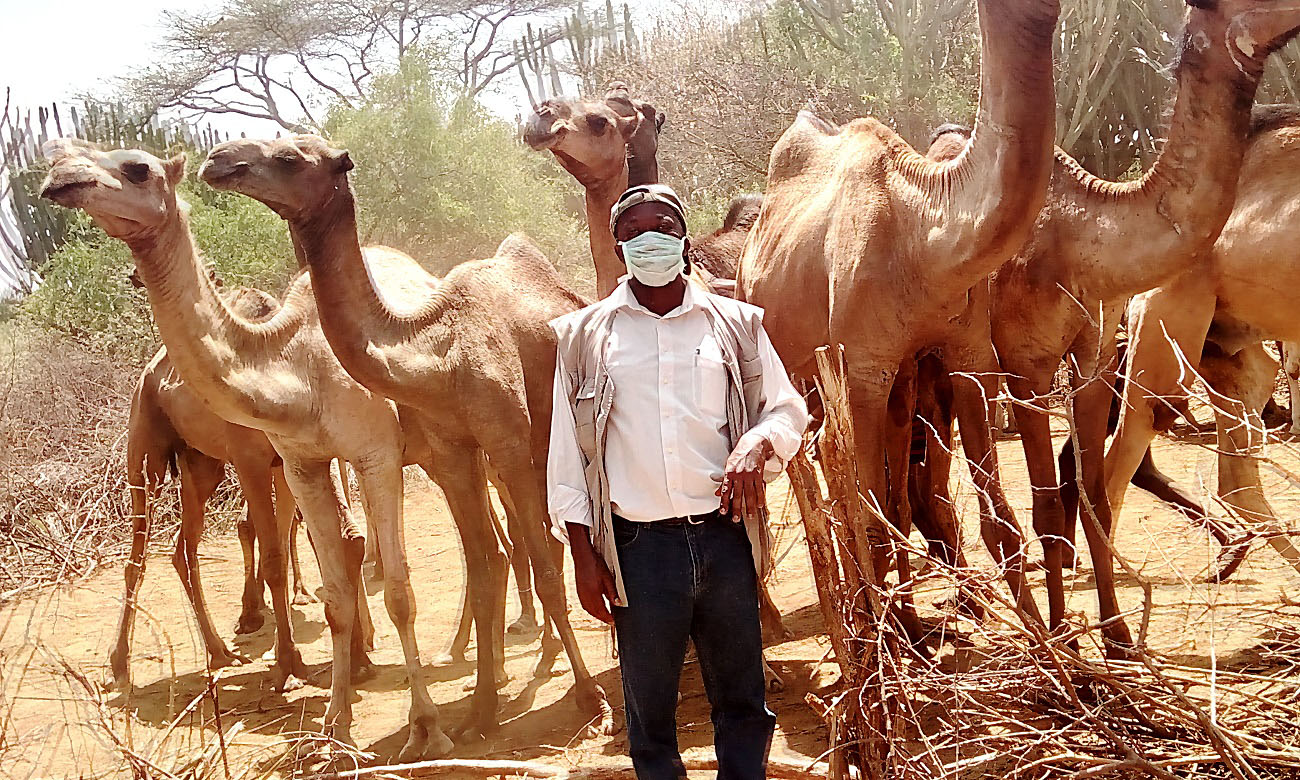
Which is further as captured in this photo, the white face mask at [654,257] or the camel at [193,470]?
the camel at [193,470]

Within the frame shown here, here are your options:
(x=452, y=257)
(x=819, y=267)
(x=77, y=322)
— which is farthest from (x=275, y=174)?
(x=452, y=257)

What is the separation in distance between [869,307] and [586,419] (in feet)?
6.16

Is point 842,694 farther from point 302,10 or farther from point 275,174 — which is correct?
point 302,10

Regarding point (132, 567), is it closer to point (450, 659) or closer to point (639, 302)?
point (450, 659)

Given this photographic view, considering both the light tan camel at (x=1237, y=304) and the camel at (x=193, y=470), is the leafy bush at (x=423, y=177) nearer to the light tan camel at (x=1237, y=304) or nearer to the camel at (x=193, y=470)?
the camel at (x=193, y=470)

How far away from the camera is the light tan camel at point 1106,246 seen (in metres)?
4.25

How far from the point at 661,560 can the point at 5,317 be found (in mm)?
15713

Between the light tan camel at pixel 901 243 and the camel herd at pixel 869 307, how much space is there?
0.01 m

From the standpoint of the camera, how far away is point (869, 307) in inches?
191

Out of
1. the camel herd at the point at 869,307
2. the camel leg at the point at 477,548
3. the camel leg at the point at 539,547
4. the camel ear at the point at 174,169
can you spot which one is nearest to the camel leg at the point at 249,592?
the camel herd at the point at 869,307

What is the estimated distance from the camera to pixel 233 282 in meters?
12.8

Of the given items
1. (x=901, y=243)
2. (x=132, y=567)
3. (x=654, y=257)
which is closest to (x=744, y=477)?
(x=654, y=257)

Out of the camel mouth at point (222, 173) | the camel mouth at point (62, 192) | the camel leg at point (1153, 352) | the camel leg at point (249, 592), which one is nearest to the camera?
the camel mouth at point (62, 192)

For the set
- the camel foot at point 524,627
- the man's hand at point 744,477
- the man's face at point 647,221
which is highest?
the man's face at point 647,221
